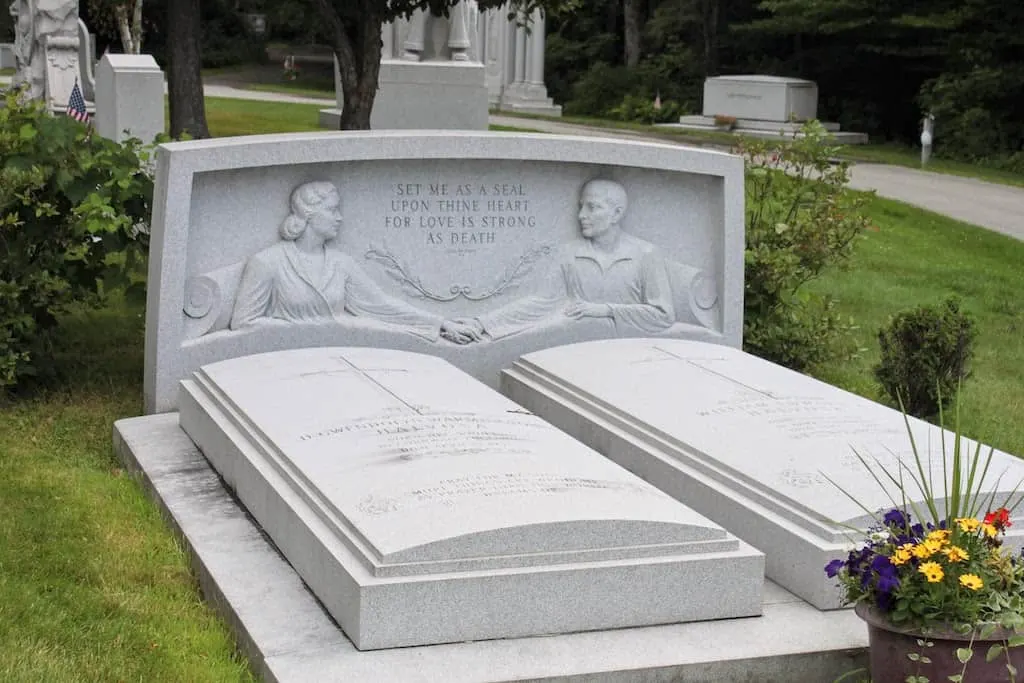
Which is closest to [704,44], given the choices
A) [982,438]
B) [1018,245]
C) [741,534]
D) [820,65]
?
[820,65]

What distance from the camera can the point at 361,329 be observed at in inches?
273

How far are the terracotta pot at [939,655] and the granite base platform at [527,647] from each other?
417 millimetres

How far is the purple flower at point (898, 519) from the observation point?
410 centimetres

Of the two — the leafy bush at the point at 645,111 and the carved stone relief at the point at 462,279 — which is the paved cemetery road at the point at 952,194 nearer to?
the carved stone relief at the point at 462,279

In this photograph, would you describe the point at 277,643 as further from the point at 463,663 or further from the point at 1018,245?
the point at 1018,245

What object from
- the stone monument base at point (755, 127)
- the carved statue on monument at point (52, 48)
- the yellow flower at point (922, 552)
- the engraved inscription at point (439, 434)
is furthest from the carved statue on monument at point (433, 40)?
→ the yellow flower at point (922, 552)

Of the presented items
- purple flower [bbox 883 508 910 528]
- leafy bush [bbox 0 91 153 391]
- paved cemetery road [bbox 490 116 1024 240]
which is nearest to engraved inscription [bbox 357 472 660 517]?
purple flower [bbox 883 508 910 528]

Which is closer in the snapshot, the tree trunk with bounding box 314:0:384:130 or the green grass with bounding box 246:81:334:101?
the tree trunk with bounding box 314:0:384:130

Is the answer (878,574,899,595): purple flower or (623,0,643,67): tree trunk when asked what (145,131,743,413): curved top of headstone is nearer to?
(878,574,899,595): purple flower

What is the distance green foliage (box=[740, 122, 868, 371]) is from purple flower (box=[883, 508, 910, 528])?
401 cm

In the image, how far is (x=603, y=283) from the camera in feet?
24.3

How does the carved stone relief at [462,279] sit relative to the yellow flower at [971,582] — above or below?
above

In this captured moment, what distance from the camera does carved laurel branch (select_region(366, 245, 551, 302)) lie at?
7027mm

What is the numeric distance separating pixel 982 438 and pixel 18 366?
15.8 ft
